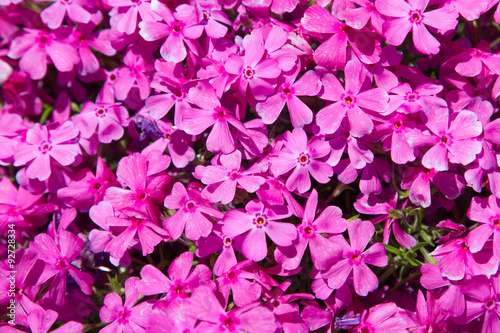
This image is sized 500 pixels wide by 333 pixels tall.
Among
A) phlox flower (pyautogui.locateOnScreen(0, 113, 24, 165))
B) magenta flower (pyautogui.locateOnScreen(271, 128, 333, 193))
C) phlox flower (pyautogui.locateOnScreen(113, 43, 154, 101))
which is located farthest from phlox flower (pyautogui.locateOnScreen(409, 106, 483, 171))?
phlox flower (pyautogui.locateOnScreen(0, 113, 24, 165))

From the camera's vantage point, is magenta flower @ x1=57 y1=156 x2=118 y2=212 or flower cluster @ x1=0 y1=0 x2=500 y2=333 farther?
magenta flower @ x1=57 y1=156 x2=118 y2=212

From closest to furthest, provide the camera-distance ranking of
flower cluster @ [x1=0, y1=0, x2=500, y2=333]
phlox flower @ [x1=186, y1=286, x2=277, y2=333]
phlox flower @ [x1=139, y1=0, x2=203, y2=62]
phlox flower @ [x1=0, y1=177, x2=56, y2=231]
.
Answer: phlox flower @ [x1=186, y1=286, x2=277, y2=333] → flower cluster @ [x1=0, y1=0, x2=500, y2=333] → phlox flower @ [x1=139, y1=0, x2=203, y2=62] → phlox flower @ [x1=0, y1=177, x2=56, y2=231]

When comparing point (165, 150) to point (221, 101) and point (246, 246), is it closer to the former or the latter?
point (221, 101)

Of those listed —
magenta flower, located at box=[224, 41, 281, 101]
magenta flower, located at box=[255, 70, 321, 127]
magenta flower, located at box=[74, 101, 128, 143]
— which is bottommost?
magenta flower, located at box=[74, 101, 128, 143]

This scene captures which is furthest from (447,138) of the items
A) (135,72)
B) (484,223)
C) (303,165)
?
(135,72)

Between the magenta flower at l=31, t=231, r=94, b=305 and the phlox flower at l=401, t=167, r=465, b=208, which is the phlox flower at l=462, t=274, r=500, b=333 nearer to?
the phlox flower at l=401, t=167, r=465, b=208

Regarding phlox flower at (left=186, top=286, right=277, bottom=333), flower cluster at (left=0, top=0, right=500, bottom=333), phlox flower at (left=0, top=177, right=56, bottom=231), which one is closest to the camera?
phlox flower at (left=186, top=286, right=277, bottom=333)

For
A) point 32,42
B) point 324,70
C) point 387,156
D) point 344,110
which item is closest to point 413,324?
point 387,156
